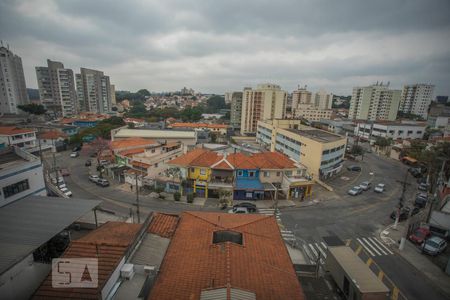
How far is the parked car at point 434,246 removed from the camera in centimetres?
1869

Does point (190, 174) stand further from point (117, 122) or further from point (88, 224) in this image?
point (117, 122)

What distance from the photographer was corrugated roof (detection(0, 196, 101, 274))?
10508 mm

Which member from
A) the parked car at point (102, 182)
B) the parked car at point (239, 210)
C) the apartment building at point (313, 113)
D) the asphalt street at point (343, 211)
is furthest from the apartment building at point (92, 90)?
the parked car at point (239, 210)

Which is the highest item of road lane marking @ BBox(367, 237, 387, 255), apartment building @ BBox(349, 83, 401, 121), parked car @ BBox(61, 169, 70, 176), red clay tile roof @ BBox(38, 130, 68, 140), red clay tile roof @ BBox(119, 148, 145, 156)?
apartment building @ BBox(349, 83, 401, 121)

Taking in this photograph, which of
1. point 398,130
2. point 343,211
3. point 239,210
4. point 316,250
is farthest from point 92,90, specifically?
point 398,130

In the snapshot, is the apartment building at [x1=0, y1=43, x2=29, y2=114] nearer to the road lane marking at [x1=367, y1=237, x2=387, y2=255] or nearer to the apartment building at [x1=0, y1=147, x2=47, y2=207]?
the apartment building at [x1=0, y1=147, x2=47, y2=207]

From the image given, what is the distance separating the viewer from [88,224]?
727 inches

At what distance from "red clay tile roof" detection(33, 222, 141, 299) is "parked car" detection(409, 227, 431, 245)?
25645 millimetres

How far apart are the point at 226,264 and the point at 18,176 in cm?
1936

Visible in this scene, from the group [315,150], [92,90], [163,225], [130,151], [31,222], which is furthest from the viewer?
[92,90]

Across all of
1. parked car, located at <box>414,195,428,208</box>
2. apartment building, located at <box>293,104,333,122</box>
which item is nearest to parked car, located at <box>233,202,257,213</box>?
parked car, located at <box>414,195,428,208</box>

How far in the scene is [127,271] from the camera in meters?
10.6

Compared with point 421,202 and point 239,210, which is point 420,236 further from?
point 239,210

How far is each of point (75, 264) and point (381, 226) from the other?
94.2 ft
